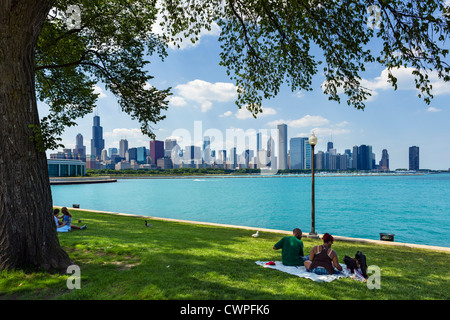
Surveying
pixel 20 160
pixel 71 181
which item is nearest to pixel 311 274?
pixel 20 160

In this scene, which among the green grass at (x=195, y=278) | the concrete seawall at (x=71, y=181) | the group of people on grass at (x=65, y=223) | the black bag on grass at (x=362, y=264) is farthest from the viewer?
the concrete seawall at (x=71, y=181)

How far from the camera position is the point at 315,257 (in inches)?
281

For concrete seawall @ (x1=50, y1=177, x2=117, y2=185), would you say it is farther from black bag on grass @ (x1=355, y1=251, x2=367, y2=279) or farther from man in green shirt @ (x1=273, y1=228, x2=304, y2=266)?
black bag on grass @ (x1=355, y1=251, x2=367, y2=279)

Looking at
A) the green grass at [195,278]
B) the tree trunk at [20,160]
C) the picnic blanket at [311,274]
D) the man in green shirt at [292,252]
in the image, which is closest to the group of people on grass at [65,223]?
the green grass at [195,278]

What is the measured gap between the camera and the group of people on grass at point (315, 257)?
698 centimetres

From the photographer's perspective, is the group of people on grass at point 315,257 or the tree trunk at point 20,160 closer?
the tree trunk at point 20,160

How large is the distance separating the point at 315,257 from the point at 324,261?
0.24 meters

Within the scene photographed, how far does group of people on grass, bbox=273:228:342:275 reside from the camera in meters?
6.98

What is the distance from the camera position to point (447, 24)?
700cm

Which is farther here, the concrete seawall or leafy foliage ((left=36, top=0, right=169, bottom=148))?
the concrete seawall

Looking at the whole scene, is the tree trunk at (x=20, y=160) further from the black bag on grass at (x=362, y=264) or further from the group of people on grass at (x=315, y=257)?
the black bag on grass at (x=362, y=264)

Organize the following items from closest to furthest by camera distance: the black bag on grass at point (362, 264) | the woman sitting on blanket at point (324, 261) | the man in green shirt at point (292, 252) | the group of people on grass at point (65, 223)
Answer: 1. the black bag on grass at point (362, 264)
2. the woman sitting on blanket at point (324, 261)
3. the man in green shirt at point (292, 252)
4. the group of people on grass at point (65, 223)

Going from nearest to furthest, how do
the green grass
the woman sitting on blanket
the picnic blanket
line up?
the green grass → the picnic blanket → the woman sitting on blanket

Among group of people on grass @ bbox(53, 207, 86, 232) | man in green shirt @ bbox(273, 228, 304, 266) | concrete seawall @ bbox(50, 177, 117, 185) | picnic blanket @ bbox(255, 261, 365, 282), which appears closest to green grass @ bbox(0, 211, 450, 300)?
picnic blanket @ bbox(255, 261, 365, 282)
